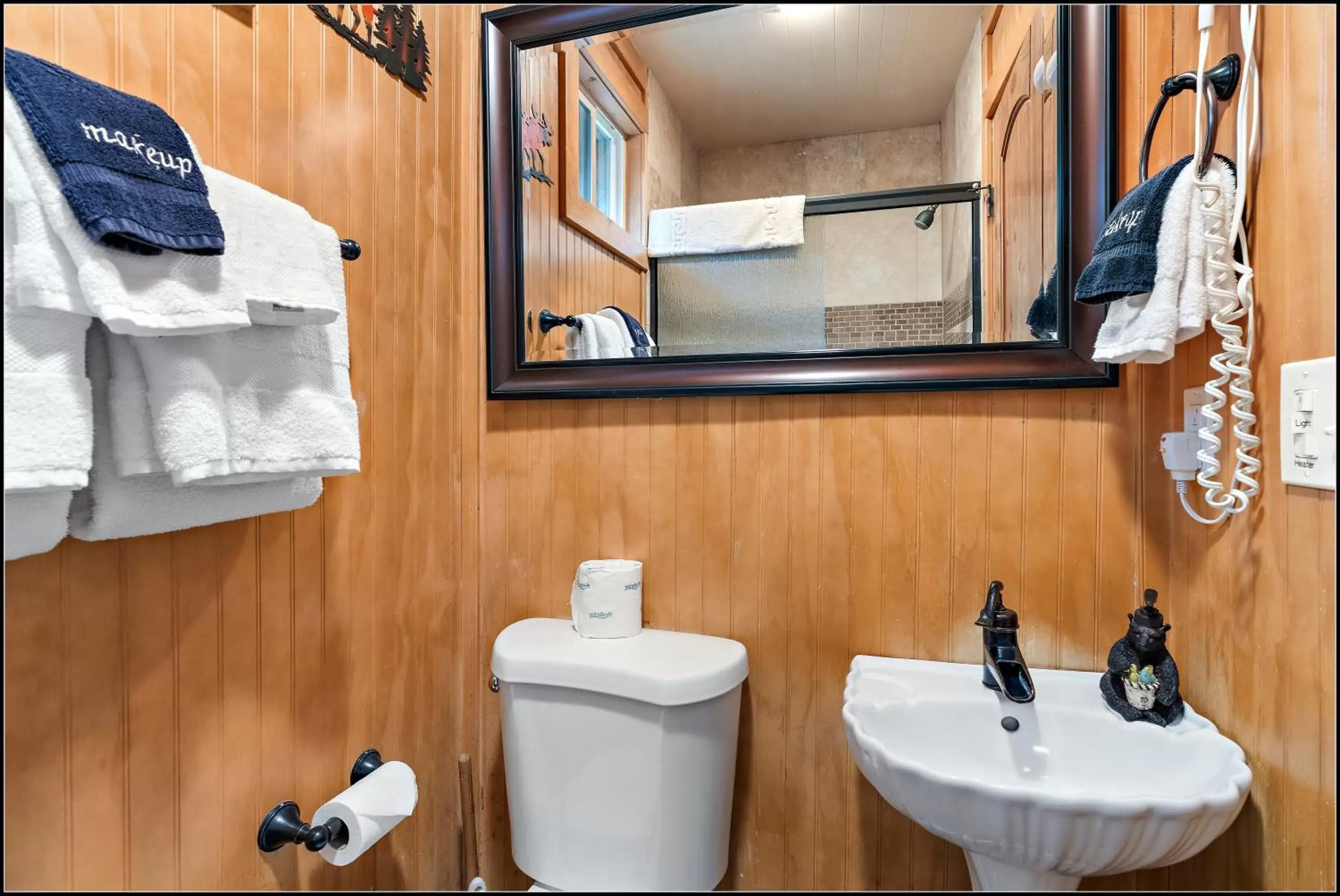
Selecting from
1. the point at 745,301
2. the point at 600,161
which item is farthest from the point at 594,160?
the point at 745,301

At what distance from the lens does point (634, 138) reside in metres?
1.21

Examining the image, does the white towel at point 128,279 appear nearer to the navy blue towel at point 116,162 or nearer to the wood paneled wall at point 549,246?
the navy blue towel at point 116,162

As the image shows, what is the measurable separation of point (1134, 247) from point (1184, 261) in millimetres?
55

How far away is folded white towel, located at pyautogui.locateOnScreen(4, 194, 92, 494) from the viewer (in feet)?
1.71

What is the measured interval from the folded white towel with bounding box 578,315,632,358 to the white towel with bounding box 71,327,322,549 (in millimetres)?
651

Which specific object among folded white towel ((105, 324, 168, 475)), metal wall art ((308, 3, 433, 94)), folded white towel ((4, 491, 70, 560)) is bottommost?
folded white towel ((4, 491, 70, 560))

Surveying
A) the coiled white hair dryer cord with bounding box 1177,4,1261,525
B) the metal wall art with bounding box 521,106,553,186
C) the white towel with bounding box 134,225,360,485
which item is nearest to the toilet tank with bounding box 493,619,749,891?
the white towel with bounding box 134,225,360,485

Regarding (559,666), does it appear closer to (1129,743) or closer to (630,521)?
(630,521)

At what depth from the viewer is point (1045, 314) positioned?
1.03 m

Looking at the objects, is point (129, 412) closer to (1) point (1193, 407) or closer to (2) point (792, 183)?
(2) point (792, 183)

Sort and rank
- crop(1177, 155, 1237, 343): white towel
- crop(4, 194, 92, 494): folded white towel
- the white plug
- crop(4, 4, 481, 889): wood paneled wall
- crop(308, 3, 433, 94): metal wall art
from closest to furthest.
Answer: crop(4, 194, 92, 494): folded white towel, crop(4, 4, 481, 889): wood paneled wall, crop(1177, 155, 1237, 343): white towel, the white plug, crop(308, 3, 433, 94): metal wall art

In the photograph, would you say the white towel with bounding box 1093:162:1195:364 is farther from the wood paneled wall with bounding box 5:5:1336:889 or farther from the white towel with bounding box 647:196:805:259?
the white towel with bounding box 647:196:805:259

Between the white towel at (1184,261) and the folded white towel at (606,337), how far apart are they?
0.78m

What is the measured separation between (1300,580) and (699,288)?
900mm
